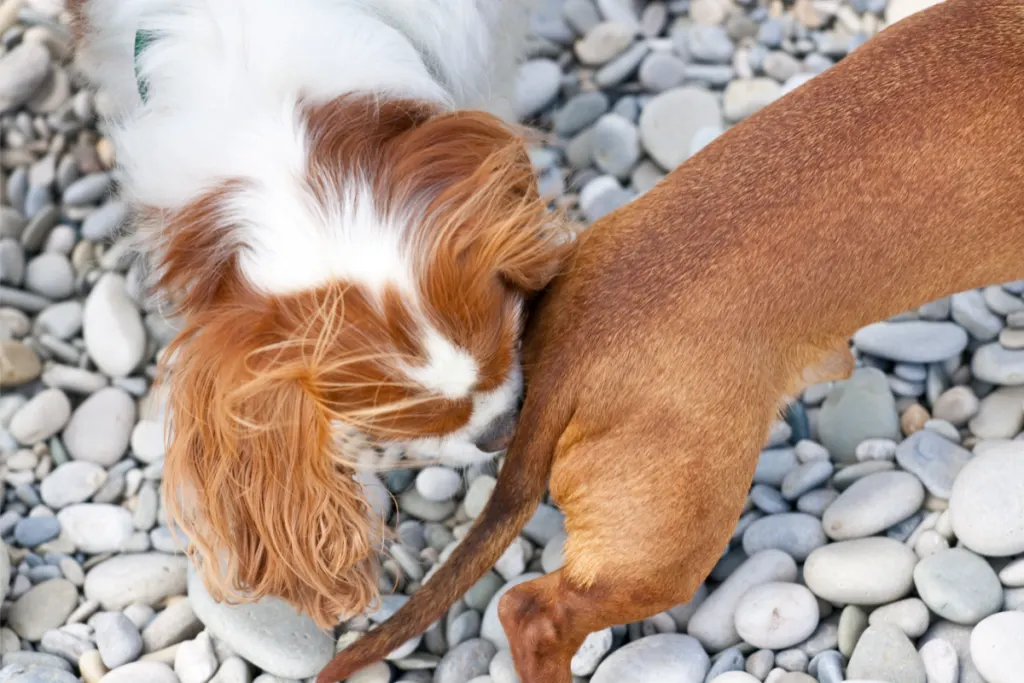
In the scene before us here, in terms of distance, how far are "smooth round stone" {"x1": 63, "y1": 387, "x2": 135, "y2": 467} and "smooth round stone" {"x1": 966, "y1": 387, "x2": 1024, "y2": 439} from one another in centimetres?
219

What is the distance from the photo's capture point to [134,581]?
8.44 ft

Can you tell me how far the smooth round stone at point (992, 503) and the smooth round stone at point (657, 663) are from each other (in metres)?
0.62

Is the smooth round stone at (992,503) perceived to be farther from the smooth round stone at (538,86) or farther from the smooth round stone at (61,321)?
the smooth round stone at (61,321)

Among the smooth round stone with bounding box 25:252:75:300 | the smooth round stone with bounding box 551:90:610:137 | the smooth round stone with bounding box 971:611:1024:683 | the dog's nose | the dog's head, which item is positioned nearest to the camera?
the dog's head

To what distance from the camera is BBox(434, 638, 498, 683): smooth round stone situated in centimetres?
234

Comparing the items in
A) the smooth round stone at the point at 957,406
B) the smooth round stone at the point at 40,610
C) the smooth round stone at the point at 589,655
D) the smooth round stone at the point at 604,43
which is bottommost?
the smooth round stone at the point at 40,610

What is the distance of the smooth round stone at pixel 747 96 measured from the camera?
10.7 feet

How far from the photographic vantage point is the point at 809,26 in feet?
11.3

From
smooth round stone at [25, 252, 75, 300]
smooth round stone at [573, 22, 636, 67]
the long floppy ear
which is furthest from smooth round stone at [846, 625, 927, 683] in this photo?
smooth round stone at [25, 252, 75, 300]

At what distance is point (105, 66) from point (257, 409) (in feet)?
3.53

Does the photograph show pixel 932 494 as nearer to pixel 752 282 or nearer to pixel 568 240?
pixel 752 282

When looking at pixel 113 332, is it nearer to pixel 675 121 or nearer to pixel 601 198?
pixel 601 198

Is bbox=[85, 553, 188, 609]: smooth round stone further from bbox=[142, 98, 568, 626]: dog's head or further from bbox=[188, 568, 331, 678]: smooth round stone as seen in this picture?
bbox=[142, 98, 568, 626]: dog's head

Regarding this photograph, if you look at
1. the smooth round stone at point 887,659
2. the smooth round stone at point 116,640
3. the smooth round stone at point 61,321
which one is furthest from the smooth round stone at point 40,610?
the smooth round stone at point 887,659
